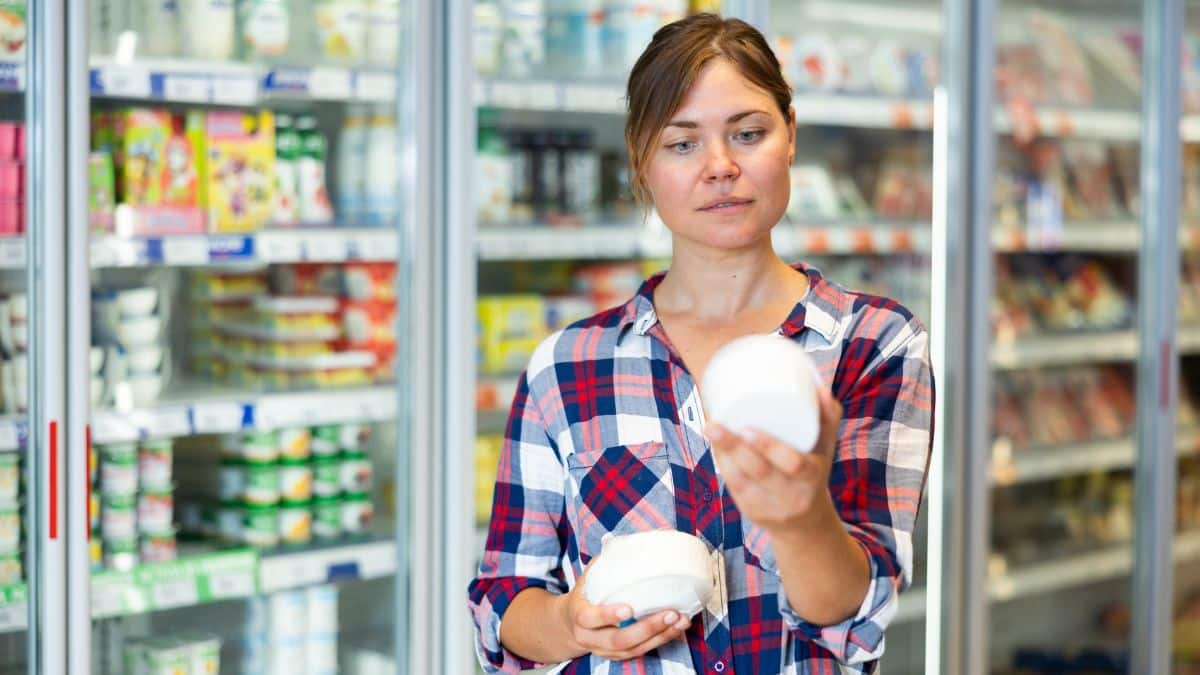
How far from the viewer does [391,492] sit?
2771 millimetres

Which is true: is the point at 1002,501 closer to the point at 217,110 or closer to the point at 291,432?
the point at 291,432

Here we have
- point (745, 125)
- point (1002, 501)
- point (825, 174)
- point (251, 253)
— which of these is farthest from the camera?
point (1002, 501)

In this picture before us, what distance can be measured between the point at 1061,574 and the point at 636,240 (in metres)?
1.60

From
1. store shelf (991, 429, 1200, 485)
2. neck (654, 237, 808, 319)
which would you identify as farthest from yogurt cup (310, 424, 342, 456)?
store shelf (991, 429, 1200, 485)

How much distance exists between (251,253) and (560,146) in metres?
Answer: 0.82

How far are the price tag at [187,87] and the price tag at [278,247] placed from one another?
0.84 ft

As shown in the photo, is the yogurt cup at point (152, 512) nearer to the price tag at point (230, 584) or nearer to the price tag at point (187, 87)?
the price tag at point (230, 584)

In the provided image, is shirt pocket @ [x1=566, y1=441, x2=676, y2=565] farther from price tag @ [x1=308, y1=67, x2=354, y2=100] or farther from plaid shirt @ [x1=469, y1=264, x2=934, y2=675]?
price tag @ [x1=308, y1=67, x2=354, y2=100]

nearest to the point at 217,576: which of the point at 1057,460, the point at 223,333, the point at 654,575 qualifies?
the point at 223,333

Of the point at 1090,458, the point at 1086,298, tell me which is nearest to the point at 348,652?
the point at 1090,458

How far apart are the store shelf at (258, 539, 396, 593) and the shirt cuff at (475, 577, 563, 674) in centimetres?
126

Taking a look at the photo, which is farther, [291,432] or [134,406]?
[291,432]

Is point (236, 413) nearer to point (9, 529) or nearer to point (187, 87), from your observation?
point (9, 529)

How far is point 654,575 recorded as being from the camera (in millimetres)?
1059
